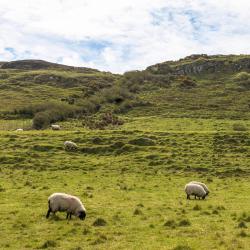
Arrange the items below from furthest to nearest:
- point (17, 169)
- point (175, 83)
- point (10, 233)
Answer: point (175, 83), point (17, 169), point (10, 233)

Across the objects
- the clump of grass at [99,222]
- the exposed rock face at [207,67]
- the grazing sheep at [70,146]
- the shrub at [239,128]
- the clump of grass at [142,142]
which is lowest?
the clump of grass at [99,222]

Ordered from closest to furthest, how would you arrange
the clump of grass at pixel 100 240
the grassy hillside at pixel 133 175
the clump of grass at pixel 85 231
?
the clump of grass at pixel 100 240 → the grassy hillside at pixel 133 175 → the clump of grass at pixel 85 231

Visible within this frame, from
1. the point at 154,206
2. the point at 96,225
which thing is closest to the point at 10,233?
the point at 96,225

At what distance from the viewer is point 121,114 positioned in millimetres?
96125

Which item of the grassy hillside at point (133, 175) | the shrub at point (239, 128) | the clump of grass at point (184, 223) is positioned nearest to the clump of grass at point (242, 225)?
the grassy hillside at point (133, 175)

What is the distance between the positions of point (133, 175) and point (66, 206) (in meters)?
19.6

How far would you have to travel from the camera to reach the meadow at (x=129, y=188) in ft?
62.6

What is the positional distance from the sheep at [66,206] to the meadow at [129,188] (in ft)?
1.44

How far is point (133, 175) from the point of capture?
4206 centimetres

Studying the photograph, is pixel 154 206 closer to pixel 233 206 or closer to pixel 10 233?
pixel 233 206

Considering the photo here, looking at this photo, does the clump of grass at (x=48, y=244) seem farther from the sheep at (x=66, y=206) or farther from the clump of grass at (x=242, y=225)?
the clump of grass at (x=242, y=225)

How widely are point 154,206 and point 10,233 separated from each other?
9.83 m

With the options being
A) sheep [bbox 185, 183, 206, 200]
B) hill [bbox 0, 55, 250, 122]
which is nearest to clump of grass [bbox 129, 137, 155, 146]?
sheep [bbox 185, 183, 206, 200]

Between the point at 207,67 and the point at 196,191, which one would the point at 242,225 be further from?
the point at 207,67
